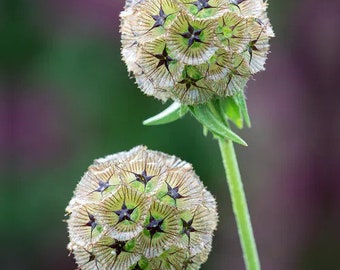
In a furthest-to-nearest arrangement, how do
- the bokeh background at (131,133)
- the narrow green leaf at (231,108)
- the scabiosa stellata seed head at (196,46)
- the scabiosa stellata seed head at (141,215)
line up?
the bokeh background at (131,133) < the narrow green leaf at (231,108) < the scabiosa stellata seed head at (196,46) < the scabiosa stellata seed head at (141,215)

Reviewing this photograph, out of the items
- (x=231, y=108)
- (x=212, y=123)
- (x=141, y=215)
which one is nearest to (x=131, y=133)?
(x=231, y=108)

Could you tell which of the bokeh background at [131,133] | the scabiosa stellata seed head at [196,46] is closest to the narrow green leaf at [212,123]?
the scabiosa stellata seed head at [196,46]

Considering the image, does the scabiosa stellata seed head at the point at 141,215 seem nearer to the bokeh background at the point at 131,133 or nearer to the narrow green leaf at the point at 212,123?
the narrow green leaf at the point at 212,123

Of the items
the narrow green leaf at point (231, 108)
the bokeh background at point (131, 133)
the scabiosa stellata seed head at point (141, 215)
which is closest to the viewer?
the scabiosa stellata seed head at point (141, 215)

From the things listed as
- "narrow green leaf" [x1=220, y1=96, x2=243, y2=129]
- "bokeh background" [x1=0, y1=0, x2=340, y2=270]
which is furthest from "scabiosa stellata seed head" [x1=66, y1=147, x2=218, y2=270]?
"bokeh background" [x1=0, y1=0, x2=340, y2=270]
